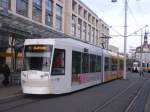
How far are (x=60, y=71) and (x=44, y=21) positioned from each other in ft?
105

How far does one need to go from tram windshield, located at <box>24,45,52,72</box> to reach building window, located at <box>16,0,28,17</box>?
73.8ft

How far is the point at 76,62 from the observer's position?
22.9 m

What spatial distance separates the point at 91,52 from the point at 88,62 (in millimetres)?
1475

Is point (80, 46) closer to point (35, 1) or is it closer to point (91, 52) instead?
point (91, 52)

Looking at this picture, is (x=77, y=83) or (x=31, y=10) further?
(x=31, y=10)

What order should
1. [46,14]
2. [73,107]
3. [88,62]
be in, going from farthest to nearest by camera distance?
[46,14], [88,62], [73,107]

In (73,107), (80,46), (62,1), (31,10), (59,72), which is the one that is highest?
(62,1)

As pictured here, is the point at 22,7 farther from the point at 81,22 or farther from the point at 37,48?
the point at 81,22

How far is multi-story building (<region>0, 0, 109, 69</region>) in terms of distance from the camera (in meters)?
24.4

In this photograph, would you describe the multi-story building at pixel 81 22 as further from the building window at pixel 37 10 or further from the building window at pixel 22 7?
the building window at pixel 22 7

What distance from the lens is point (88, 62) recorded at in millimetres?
26000

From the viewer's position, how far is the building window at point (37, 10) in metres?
47.8

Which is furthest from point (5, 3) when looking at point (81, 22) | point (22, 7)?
point (81, 22)

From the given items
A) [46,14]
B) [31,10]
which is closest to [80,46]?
[31,10]
